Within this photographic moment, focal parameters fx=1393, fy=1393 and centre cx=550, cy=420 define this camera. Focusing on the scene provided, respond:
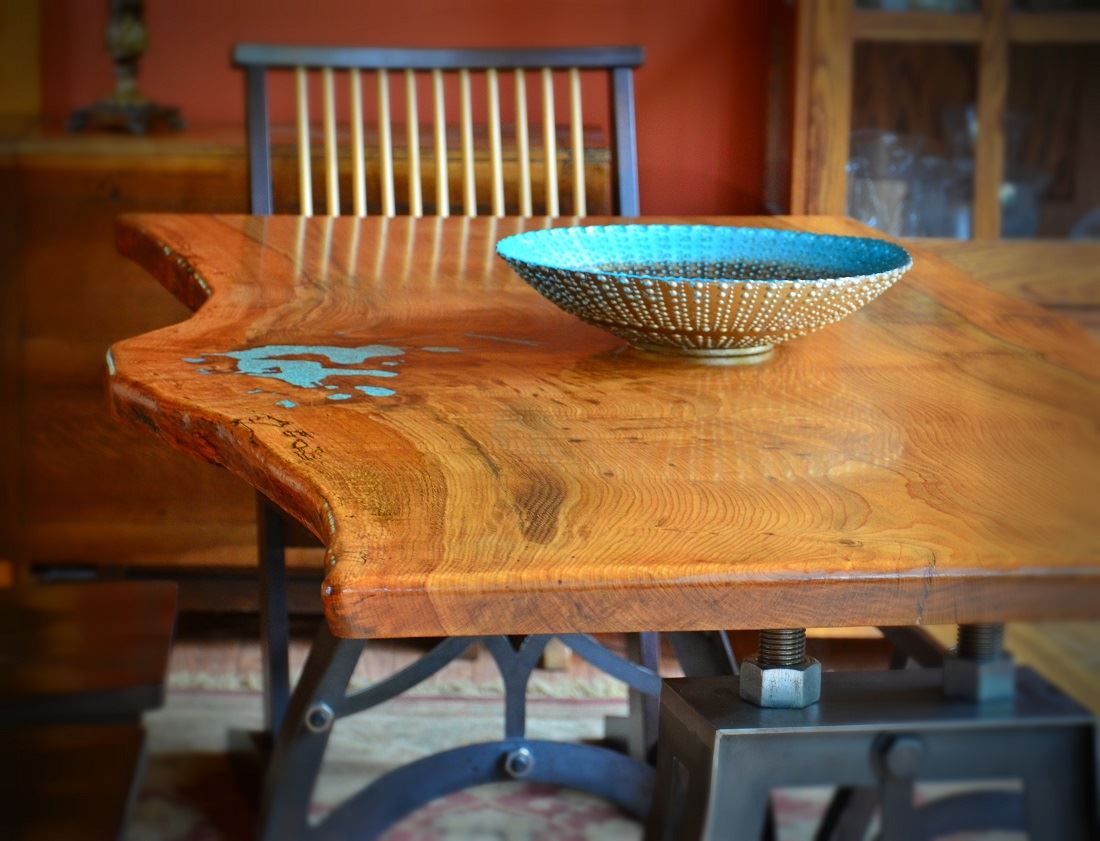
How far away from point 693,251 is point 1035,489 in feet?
1.82

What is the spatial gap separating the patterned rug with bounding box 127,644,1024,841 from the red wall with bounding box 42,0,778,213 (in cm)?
103

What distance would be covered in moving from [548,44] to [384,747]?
4.58 ft

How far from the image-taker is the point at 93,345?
205 centimetres

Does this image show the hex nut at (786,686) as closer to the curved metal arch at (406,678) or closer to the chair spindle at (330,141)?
the curved metal arch at (406,678)

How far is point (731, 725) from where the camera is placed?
706 millimetres

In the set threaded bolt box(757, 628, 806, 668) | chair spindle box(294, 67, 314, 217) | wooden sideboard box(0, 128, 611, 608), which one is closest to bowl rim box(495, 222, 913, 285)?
threaded bolt box(757, 628, 806, 668)

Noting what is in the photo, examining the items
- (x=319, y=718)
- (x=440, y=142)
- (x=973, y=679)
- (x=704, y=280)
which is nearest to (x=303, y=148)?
(x=440, y=142)

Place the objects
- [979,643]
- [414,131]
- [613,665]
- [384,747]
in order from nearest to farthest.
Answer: [979,643], [613,665], [414,131], [384,747]

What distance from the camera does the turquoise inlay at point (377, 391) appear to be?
790 mm

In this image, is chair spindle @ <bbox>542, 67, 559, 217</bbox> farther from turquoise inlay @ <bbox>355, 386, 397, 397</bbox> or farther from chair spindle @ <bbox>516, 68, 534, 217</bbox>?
turquoise inlay @ <bbox>355, 386, 397, 397</bbox>

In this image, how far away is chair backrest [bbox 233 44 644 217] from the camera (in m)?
1.64

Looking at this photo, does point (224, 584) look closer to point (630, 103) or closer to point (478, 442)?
point (630, 103)

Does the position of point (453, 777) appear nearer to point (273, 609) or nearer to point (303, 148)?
point (273, 609)

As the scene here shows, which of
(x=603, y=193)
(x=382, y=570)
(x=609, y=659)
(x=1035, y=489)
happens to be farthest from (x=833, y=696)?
(x=603, y=193)
